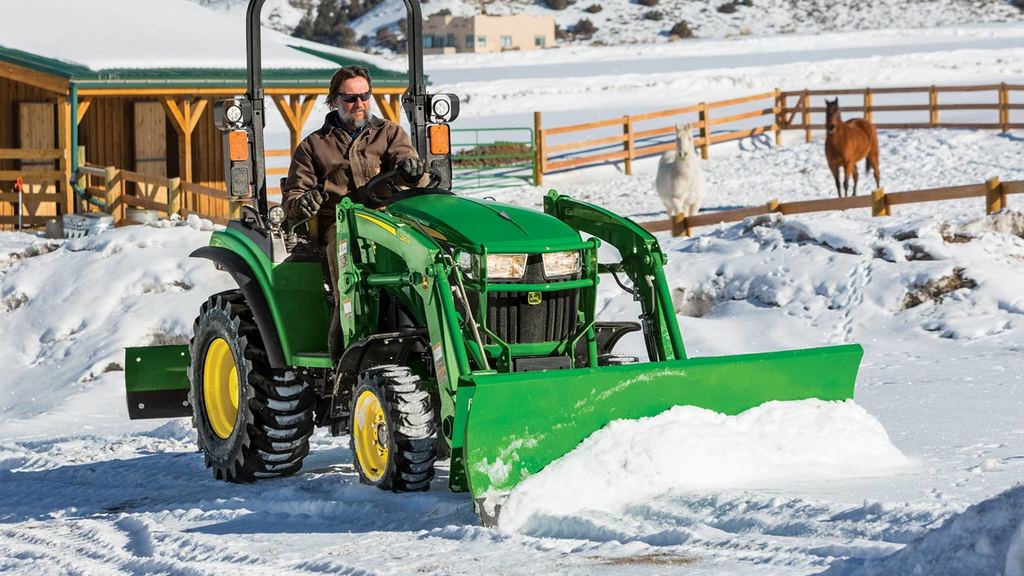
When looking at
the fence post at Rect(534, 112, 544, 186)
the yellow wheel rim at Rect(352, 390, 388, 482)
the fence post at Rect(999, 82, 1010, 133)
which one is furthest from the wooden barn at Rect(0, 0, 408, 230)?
the yellow wheel rim at Rect(352, 390, 388, 482)

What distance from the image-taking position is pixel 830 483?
6746mm

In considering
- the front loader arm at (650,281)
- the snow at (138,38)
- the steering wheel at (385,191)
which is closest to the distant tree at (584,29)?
the snow at (138,38)

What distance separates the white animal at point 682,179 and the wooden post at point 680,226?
396 centimetres

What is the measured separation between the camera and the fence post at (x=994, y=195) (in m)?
16.0

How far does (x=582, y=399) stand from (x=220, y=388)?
2.69 metres

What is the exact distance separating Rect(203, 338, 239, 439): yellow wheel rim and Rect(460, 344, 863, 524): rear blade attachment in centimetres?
239

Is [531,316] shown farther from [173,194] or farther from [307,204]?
[173,194]

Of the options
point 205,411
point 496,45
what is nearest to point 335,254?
point 205,411

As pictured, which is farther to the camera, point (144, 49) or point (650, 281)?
point (144, 49)

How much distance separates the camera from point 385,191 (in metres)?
7.93

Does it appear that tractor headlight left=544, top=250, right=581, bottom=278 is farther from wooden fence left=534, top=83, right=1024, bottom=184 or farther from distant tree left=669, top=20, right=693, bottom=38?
distant tree left=669, top=20, right=693, bottom=38

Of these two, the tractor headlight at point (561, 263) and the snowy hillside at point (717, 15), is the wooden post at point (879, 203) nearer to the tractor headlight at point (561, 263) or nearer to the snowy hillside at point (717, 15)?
the tractor headlight at point (561, 263)

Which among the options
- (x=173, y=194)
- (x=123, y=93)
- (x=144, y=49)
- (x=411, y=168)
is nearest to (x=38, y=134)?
(x=144, y=49)

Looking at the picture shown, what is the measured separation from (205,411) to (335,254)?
1.48 meters
